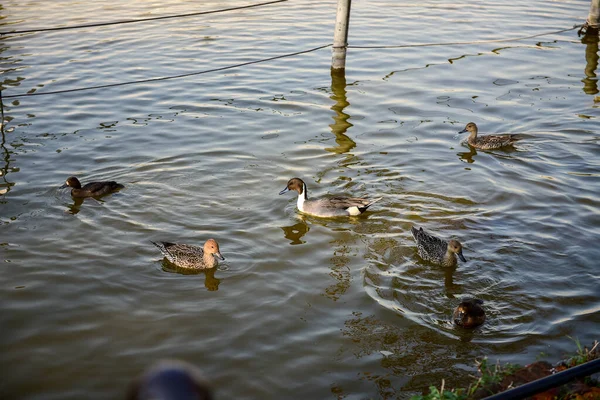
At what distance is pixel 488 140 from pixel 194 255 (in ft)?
19.6

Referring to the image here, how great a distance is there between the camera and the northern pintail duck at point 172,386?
1195 mm

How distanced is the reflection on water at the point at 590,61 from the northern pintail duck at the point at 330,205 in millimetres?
7785

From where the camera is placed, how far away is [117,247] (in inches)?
353

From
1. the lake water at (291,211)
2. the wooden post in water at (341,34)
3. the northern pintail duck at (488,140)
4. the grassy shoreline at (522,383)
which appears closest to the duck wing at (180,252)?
the lake water at (291,211)

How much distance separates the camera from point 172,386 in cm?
120

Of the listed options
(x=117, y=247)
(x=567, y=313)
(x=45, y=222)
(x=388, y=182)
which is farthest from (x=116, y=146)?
(x=567, y=313)

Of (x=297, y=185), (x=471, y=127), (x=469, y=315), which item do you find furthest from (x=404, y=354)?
(x=471, y=127)

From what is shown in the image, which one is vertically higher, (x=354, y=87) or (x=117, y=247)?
(x=354, y=87)

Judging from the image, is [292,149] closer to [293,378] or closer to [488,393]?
[293,378]

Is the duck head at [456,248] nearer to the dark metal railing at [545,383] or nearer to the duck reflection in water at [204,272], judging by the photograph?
the duck reflection in water at [204,272]

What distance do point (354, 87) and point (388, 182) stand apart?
16.3 feet

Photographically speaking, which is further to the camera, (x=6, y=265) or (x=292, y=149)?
(x=292, y=149)

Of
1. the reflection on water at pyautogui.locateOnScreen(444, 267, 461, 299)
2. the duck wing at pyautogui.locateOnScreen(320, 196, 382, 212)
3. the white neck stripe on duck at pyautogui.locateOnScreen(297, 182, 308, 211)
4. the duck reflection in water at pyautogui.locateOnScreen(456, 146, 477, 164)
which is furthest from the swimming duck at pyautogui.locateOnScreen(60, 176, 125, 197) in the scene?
the duck reflection in water at pyautogui.locateOnScreen(456, 146, 477, 164)

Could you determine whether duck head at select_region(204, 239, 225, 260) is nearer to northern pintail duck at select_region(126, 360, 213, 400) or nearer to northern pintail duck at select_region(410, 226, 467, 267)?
northern pintail duck at select_region(410, 226, 467, 267)
